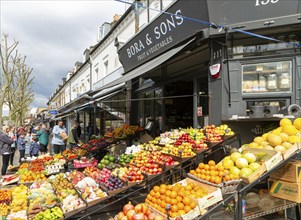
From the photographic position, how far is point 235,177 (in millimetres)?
3596

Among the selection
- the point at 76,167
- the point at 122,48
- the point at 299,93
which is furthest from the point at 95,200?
the point at 122,48

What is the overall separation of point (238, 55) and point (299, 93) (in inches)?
58.6

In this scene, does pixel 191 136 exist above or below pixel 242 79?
below

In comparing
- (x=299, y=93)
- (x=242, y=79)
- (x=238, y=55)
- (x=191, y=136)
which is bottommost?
(x=191, y=136)

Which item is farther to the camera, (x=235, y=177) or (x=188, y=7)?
(x=188, y=7)

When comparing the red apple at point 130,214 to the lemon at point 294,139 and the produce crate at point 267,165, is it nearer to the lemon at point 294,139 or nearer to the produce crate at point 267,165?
the produce crate at point 267,165

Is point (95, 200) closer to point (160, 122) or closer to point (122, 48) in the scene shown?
point (160, 122)

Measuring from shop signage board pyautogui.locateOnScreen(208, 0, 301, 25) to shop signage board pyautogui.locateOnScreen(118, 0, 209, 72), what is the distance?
0.26 meters

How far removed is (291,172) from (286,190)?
305 millimetres

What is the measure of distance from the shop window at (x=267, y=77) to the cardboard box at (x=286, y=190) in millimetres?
2080

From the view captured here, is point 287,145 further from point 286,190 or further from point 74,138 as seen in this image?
point 74,138

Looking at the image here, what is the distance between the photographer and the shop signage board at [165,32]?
604 centimetres

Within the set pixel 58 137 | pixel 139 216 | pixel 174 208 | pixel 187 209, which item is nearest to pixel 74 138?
pixel 58 137

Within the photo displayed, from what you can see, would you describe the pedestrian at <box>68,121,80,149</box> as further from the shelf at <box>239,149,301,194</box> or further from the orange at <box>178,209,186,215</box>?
the shelf at <box>239,149,301,194</box>
